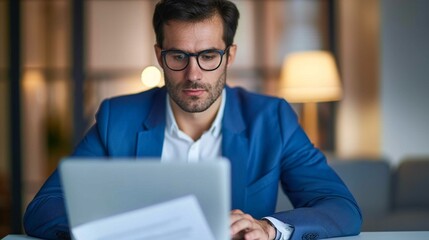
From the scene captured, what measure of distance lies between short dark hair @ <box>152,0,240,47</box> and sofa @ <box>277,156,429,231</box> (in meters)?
1.50

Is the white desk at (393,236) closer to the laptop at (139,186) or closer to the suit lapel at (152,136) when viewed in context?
the laptop at (139,186)

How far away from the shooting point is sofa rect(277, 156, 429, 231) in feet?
11.8

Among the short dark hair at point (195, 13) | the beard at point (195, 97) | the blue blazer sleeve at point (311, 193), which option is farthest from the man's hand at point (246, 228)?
the short dark hair at point (195, 13)

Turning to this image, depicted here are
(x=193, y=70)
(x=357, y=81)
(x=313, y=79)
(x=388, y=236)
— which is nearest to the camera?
(x=388, y=236)

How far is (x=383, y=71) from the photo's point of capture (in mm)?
5203

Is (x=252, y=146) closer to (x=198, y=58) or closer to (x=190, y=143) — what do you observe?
(x=190, y=143)

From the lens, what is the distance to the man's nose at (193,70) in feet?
6.38

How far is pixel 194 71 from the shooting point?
6.39ft

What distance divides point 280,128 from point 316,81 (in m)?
3.12

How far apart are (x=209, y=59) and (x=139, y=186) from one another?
0.84m

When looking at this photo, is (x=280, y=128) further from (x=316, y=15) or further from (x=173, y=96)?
(x=316, y=15)

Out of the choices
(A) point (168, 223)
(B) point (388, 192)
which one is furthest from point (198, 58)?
(B) point (388, 192)

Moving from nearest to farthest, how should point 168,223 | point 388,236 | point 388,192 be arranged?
point 168,223
point 388,236
point 388,192

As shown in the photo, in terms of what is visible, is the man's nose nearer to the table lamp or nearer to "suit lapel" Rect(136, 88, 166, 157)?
"suit lapel" Rect(136, 88, 166, 157)
